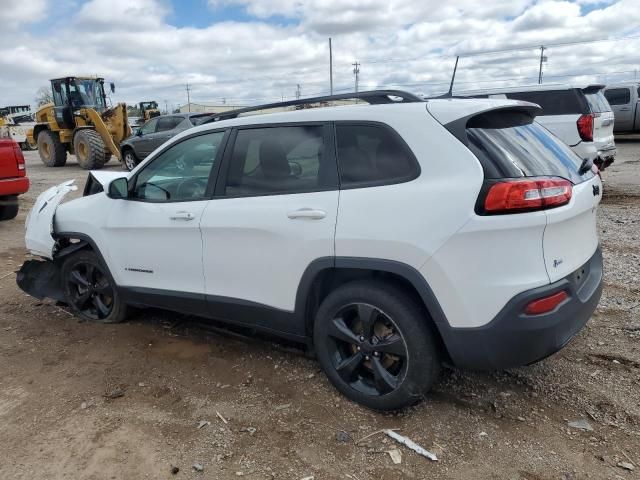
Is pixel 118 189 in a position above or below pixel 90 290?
above

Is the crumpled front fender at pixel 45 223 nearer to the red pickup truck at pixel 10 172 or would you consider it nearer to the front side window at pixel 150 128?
the red pickup truck at pixel 10 172

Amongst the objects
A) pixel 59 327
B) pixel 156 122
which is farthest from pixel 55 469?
pixel 156 122

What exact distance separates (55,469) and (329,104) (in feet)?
8.39

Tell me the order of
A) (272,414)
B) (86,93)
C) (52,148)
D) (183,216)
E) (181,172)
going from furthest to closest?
(52,148) → (86,93) → (181,172) → (183,216) → (272,414)

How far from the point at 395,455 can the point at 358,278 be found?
0.95 metres

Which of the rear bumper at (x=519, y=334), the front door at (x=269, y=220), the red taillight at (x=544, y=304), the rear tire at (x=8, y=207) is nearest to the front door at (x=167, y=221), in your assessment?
the front door at (x=269, y=220)

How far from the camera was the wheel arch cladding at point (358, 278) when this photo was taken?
265 centimetres

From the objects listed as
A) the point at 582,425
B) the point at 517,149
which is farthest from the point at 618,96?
the point at 582,425

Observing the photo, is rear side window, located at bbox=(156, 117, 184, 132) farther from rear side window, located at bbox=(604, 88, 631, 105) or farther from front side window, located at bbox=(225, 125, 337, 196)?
rear side window, located at bbox=(604, 88, 631, 105)

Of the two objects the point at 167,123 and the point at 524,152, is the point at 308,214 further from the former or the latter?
the point at 167,123

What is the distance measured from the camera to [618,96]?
57.6ft

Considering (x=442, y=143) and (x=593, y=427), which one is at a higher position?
(x=442, y=143)

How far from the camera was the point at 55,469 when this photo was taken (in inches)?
104

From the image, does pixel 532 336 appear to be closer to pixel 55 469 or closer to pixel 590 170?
pixel 590 170
